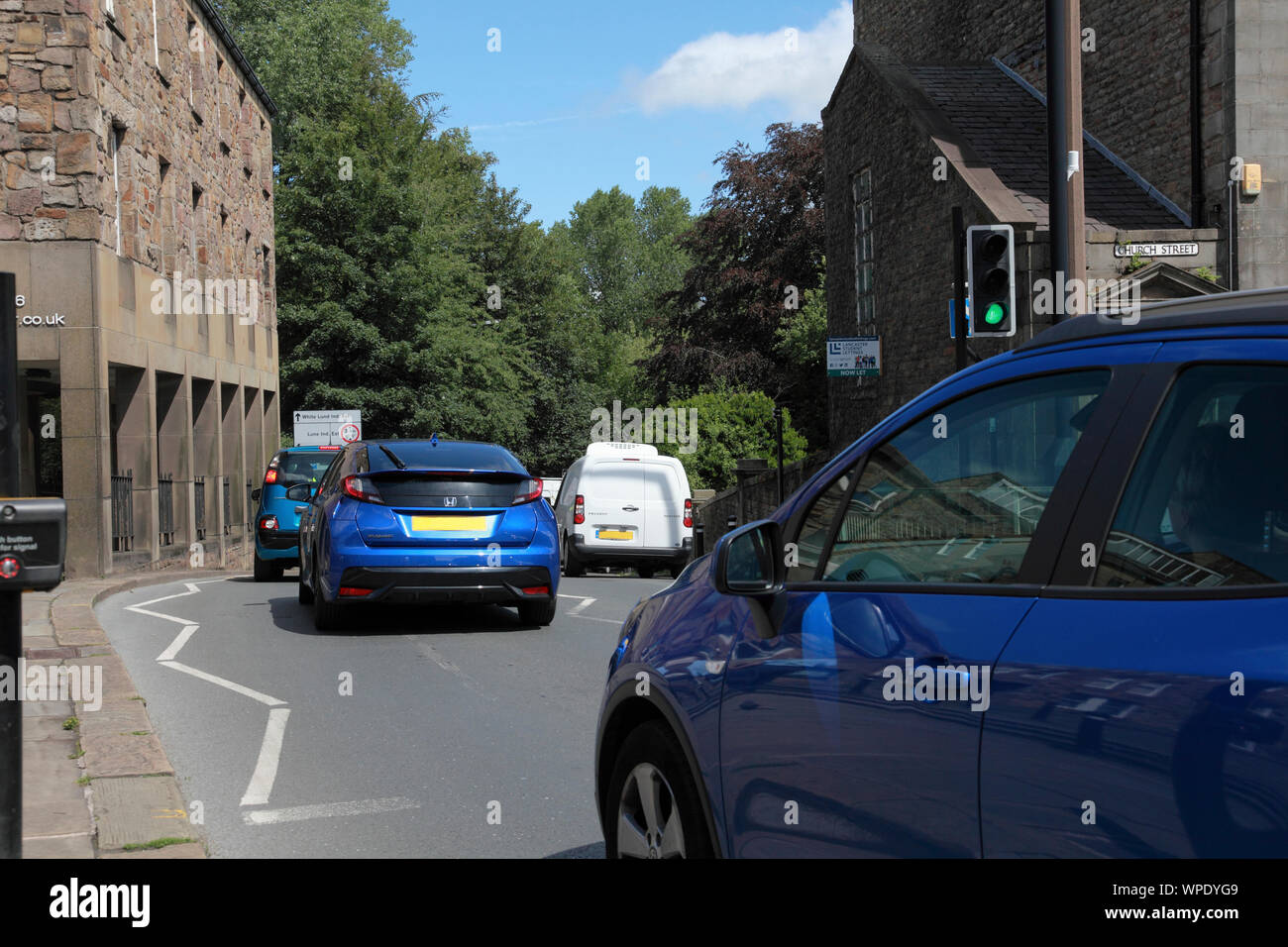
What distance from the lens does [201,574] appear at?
23.1 m

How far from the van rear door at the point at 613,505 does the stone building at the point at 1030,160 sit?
541 cm

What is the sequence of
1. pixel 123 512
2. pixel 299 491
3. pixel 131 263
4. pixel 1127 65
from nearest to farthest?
pixel 299 491, pixel 1127 65, pixel 131 263, pixel 123 512

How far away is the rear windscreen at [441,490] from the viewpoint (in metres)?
11.0

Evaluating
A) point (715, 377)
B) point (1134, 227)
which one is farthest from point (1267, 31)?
point (715, 377)

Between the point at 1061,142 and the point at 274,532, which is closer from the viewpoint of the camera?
the point at 1061,142

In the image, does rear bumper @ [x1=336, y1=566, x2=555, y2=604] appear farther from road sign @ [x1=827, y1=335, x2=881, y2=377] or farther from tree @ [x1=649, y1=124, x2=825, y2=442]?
tree @ [x1=649, y1=124, x2=825, y2=442]

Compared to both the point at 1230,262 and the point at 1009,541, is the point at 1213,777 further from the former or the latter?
the point at 1230,262

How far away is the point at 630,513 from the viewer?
67.8 feet

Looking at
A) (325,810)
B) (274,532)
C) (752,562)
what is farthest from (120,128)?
(752,562)

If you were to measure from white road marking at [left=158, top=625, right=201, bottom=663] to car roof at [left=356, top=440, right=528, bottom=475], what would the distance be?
2.19 meters

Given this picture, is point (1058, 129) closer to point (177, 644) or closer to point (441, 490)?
point (441, 490)

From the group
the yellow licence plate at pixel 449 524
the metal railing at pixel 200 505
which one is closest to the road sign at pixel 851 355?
the yellow licence plate at pixel 449 524

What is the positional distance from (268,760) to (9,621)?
3.03 metres
